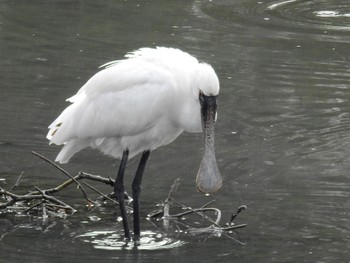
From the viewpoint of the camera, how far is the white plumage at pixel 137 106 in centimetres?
820

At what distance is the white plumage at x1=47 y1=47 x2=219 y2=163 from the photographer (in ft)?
26.9

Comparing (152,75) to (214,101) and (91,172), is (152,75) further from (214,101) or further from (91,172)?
(91,172)

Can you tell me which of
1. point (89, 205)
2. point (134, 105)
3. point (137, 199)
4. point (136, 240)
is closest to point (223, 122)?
point (89, 205)

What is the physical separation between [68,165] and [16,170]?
1.69ft

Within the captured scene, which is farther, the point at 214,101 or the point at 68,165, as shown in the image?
the point at 68,165

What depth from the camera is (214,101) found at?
792cm

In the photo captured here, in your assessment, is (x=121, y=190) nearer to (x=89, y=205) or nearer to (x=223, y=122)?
(x=89, y=205)

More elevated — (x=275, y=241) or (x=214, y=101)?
(x=214, y=101)

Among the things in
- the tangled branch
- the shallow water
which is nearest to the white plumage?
the tangled branch

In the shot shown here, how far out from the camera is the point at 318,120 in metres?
11.6

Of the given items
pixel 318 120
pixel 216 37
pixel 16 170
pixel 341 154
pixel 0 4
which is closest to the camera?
pixel 16 170

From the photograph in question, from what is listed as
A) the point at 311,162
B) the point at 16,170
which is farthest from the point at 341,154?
the point at 16,170

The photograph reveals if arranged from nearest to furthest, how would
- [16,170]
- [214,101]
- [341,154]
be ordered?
[214,101] → [16,170] → [341,154]

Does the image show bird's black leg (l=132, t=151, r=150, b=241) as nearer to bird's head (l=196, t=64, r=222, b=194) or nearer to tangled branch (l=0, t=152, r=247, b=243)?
tangled branch (l=0, t=152, r=247, b=243)
